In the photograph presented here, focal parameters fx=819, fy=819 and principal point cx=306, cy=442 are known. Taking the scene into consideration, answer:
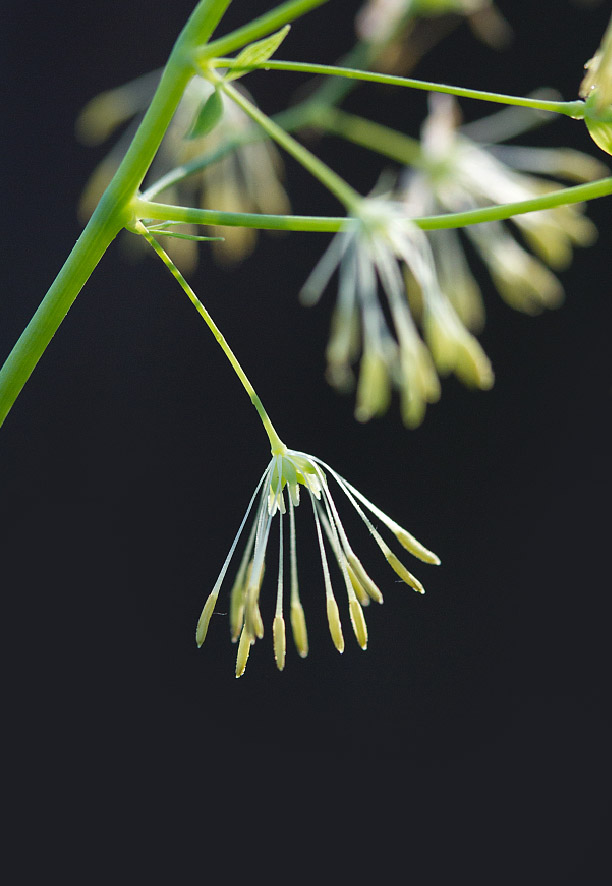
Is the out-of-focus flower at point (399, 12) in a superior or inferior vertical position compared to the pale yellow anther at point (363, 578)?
superior

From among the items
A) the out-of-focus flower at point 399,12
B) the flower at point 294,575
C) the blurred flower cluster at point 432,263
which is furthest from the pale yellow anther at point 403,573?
the out-of-focus flower at point 399,12

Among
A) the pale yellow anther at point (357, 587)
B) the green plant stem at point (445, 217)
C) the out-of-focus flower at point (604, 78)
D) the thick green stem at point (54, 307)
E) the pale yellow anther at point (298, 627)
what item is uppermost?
the out-of-focus flower at point (604, 78)

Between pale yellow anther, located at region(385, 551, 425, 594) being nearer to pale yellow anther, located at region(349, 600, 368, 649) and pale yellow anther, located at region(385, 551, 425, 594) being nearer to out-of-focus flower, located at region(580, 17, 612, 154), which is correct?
pale yellow anther, located at region(349, 600, 368, 649)

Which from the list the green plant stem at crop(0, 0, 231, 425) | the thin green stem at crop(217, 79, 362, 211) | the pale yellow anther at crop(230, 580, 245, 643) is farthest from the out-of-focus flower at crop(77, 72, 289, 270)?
the pale yellow anther at crop(230, 580, 245, 643)

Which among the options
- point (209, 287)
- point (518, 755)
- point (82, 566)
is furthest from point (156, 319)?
point (518, 755)

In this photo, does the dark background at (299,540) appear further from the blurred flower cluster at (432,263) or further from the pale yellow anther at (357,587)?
the pale yellow anther at (357,587)

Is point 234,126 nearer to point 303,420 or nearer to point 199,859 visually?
point 303,420

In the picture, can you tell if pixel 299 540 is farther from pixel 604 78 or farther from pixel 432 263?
pixel 604 78
